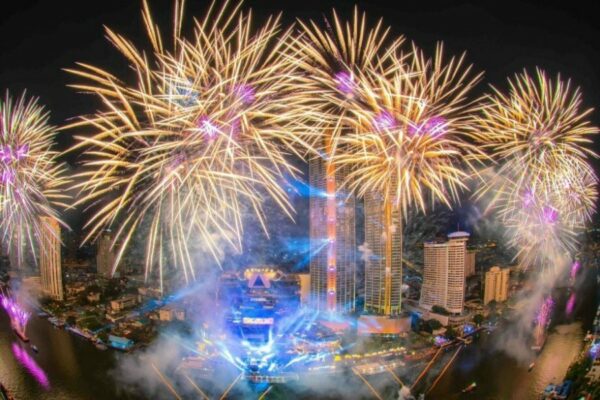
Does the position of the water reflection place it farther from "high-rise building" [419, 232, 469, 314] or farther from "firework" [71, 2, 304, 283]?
"high-rise building" [419, 232, 469, 314]

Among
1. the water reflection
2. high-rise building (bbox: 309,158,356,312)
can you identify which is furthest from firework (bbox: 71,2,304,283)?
the water reflection

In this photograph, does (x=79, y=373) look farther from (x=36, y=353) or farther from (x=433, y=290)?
(x=433, y=290)

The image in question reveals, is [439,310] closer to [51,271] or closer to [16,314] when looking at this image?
[51,271]

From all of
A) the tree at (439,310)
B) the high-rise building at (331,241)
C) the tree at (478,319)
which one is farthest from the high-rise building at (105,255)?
the tree at (478,319)

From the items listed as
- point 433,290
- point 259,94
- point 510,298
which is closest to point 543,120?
point 259,94

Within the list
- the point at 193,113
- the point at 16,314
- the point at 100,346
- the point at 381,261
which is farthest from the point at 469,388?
the point at 16,314
